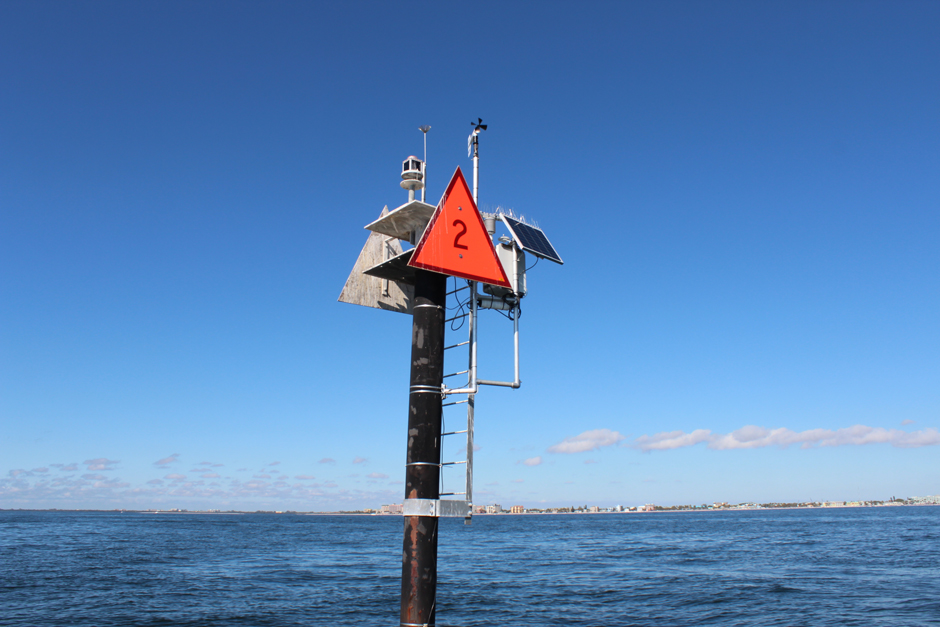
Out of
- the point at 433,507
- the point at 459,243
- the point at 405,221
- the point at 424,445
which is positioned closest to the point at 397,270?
the point at 405,221

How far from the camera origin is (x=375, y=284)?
10.1m

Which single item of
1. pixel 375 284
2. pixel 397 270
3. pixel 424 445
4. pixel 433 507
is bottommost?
pixel 433 507

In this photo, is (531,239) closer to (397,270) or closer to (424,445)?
(397,270)

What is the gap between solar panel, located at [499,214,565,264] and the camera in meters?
9.40

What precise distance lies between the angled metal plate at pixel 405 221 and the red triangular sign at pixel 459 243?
62cm

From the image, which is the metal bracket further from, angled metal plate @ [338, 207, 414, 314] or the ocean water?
the ocean water

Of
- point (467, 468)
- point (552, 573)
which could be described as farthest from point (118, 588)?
point (467, 468)

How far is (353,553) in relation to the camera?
208 ft

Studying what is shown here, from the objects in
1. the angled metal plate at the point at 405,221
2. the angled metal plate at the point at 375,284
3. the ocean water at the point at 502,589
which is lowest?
the ocean water at the point at 502,589

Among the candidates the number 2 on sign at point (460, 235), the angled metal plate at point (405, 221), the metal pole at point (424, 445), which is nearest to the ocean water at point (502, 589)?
the metal pole at point (424, 445)

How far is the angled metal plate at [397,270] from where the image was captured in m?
9.15

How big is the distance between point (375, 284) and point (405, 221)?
133 centimetres

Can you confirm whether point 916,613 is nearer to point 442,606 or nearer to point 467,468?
point 442,606

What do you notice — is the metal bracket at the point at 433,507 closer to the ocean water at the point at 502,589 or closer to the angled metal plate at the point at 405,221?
the angled metal plate at the point at 405,221
